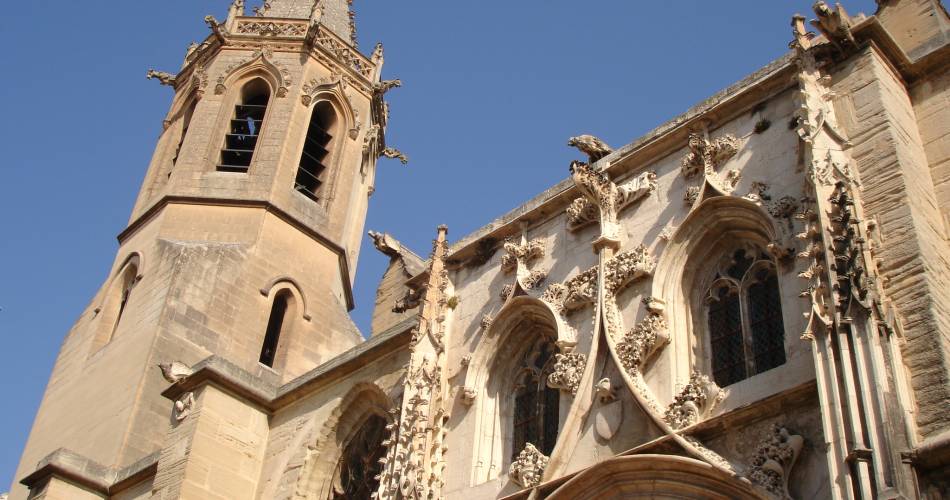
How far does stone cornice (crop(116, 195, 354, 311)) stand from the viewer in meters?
19.2

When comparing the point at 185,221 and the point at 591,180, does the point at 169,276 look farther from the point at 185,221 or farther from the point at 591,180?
the point at 591,180

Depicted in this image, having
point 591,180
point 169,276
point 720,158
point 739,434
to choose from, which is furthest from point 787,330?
point 169,276

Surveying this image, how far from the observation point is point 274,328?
18906mm

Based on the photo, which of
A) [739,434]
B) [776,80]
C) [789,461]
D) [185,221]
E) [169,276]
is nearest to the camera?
[789,461]

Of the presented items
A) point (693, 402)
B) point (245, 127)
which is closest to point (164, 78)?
point (245, 127)

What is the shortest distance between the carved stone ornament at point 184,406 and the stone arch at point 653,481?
6.23m

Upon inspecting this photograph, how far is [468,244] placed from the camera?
12.6 m

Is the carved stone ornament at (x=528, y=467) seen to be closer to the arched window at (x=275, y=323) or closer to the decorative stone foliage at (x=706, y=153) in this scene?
the decorative stone foliage at (x=706, y=153)

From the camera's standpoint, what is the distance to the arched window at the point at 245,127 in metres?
20.5

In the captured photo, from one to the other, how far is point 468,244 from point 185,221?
Answer: 8173 millimetres

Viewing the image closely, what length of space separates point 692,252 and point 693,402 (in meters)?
1.68

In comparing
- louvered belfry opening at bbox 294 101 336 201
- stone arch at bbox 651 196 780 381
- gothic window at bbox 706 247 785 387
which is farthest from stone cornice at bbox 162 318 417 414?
louvered belfry opening at bbox 294 101 336 201

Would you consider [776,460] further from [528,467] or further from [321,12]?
[321,12]

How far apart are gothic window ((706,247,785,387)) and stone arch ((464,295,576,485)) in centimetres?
169
